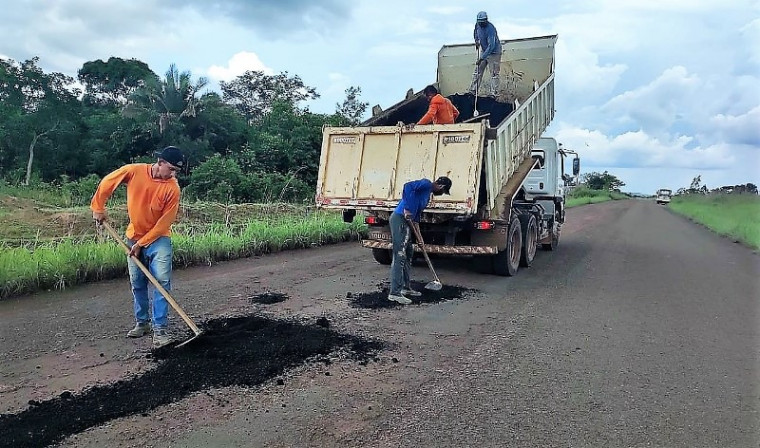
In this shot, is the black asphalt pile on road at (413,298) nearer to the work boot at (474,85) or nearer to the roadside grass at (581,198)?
the work boot at (474,85)

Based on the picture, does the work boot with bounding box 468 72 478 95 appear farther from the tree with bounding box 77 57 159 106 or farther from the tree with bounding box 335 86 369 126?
the tree with bounding box 77 57 159 106

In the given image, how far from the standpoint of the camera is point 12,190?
59.7 feet

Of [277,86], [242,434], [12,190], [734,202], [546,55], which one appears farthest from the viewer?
[277,86]

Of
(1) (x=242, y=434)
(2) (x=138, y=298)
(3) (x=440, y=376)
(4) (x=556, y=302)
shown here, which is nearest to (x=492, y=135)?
(4) (x=556, y=302)

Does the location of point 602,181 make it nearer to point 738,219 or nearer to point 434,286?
point 738,219

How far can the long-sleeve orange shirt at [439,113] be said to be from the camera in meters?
7.93

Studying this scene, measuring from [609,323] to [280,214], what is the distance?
906 cm

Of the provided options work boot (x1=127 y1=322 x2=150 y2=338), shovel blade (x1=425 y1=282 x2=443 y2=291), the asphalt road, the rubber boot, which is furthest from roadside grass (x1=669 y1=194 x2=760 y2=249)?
work boot (x1=127 y1=322 x2=150 y2=338)

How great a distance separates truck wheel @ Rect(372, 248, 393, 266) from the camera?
8.85 m

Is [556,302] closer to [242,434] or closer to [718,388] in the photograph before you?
[718,388]

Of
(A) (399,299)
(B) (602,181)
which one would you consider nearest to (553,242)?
(A) (399,299)

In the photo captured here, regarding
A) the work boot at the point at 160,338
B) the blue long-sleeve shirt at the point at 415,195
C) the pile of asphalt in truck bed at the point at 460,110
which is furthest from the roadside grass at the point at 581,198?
the work boot at the point at 160,338

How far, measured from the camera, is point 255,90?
37.9 metres

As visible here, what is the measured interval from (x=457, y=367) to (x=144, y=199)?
9.46 feet
